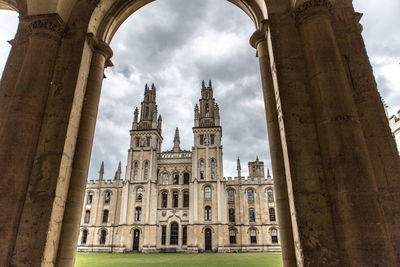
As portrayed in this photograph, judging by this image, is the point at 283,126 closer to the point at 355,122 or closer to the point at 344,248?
Answer: the point at 355,122

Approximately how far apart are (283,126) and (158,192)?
127 ft

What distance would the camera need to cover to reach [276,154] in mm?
4352

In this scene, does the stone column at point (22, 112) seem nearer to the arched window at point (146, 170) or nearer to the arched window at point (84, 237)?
the arched window at point (146, 170)

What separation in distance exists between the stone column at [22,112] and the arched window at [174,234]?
37.0m

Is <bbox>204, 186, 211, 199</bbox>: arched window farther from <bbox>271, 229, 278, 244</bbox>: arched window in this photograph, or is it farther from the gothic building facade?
<bbox>271, 229, 278, 244</bbox>: arched window

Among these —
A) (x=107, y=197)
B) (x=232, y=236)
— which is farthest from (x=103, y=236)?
(x=232, y=236)

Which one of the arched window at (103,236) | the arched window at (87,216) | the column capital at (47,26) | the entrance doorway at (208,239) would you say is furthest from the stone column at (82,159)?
the arched window at (87,216)

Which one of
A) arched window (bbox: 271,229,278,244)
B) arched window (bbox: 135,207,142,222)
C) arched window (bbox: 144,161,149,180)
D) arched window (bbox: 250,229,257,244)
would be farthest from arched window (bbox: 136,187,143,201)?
arched window (bbox: 271,229,278,244)

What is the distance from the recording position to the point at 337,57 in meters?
3.89

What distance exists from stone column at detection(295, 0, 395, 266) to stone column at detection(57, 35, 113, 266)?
3.81 meters

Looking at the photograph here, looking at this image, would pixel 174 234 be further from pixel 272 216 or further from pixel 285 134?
pixel 285 134

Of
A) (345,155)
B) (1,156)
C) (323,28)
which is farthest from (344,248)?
(1,156)

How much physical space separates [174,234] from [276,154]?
37.4 meters

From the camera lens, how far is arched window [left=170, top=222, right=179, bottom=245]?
37.8 m
